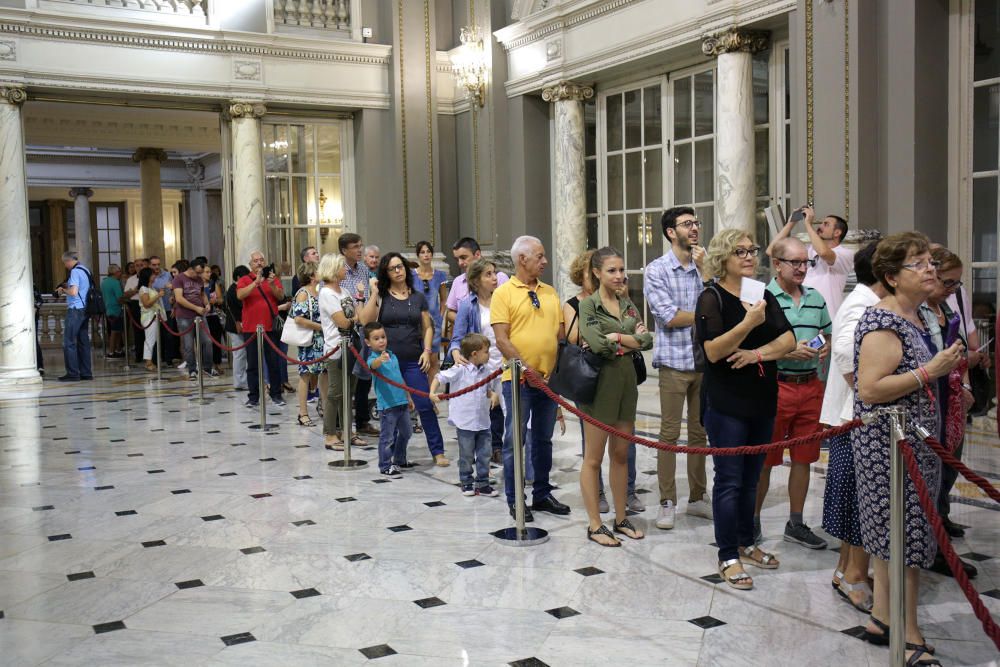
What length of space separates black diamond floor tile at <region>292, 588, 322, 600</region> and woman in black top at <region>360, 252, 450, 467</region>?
8.29 ft

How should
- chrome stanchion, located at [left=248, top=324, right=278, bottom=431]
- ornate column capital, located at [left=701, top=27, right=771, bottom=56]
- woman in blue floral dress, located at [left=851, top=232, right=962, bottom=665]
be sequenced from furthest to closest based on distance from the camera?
ornate column capital, located at [left=701, top=27, right=771, bottom=56] → chrome stanchion, located at [left=248, top=324, right=278, bottom=431] → woman in blue floral dress, located at [left=851, top=232, right=962, bottom=665]

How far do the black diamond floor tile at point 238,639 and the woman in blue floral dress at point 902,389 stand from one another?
2394mm

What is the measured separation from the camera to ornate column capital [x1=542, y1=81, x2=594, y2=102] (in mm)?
11492

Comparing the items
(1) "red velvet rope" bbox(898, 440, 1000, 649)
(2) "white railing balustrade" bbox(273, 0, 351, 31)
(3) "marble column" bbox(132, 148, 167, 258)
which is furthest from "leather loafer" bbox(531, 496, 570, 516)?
(3) "marble column" bbox(132, 148, 167, 258)

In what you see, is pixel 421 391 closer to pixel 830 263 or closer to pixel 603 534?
pixel 603 534

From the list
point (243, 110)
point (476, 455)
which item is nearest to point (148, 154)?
point (243, 110)

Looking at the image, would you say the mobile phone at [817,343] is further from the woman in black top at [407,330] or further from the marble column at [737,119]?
the marble column at [737,119]

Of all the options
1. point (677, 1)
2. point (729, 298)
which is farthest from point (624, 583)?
point (677, 1)

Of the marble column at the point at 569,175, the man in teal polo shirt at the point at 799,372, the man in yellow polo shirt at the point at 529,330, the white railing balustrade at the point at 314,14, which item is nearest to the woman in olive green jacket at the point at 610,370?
the man in yellow polo shirt at the point at 529,330

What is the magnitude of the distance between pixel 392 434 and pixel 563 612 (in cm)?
300

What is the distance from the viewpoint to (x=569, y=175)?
38.5 ft

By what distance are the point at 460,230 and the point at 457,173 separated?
82 cm

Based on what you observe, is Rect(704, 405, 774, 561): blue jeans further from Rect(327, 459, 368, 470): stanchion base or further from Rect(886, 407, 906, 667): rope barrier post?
Rect(327, 459, 368, 470): stanchion base

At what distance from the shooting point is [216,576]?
4.71m
